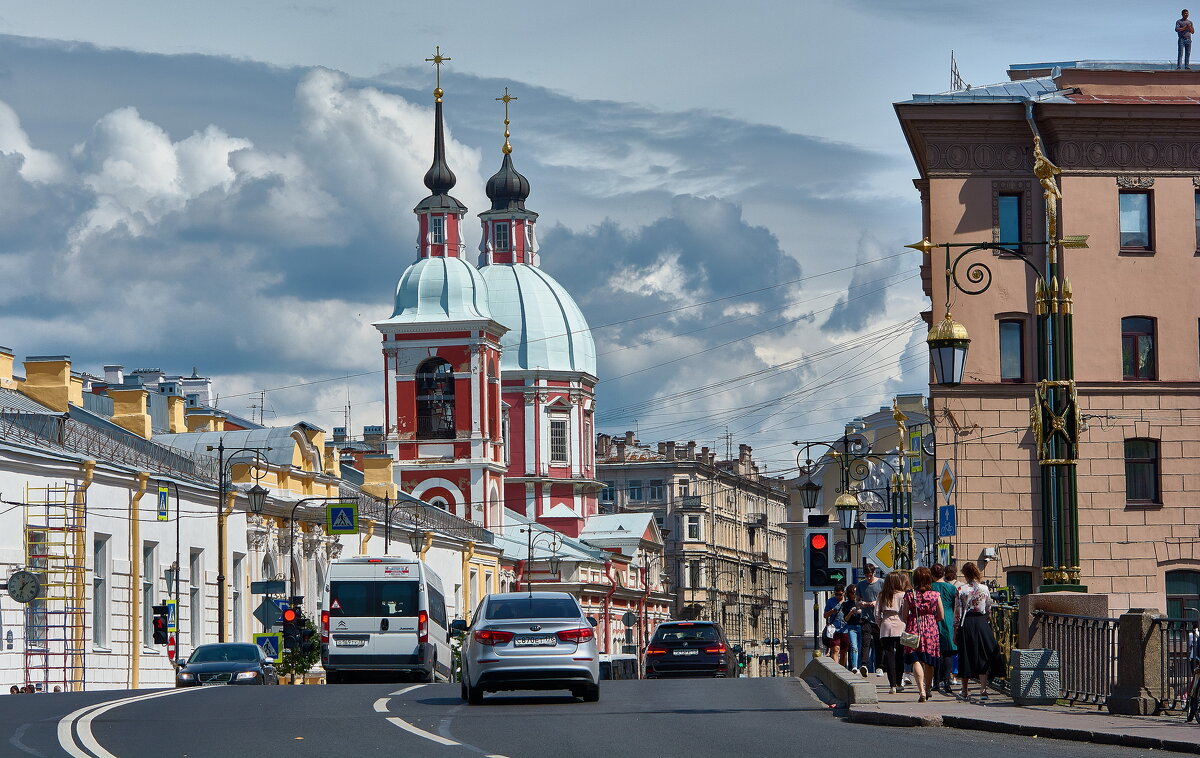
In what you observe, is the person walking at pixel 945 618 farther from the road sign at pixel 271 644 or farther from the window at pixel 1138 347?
the road sign at pixel 271 644

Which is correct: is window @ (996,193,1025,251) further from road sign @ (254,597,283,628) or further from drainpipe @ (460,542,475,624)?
drainpipe @ (460,542,475,624)

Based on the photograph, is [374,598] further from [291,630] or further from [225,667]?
[291,630]

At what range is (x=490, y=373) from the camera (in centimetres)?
10281

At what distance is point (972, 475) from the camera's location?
4738 cm

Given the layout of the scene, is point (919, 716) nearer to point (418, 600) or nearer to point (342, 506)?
point (418, 600)

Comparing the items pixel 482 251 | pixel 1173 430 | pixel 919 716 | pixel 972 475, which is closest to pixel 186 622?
pixel 972 475

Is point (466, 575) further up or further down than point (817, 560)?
further down

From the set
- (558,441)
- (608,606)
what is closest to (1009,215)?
(608,606)

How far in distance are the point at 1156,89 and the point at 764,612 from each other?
107 m

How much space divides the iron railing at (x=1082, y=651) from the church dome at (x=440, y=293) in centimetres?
7849

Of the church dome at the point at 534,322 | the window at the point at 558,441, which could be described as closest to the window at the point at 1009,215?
the church dome at the point at 534,322

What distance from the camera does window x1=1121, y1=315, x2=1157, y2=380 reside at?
48.2 m

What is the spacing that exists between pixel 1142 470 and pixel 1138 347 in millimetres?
3085

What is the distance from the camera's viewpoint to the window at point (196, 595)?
51625 millimetres
